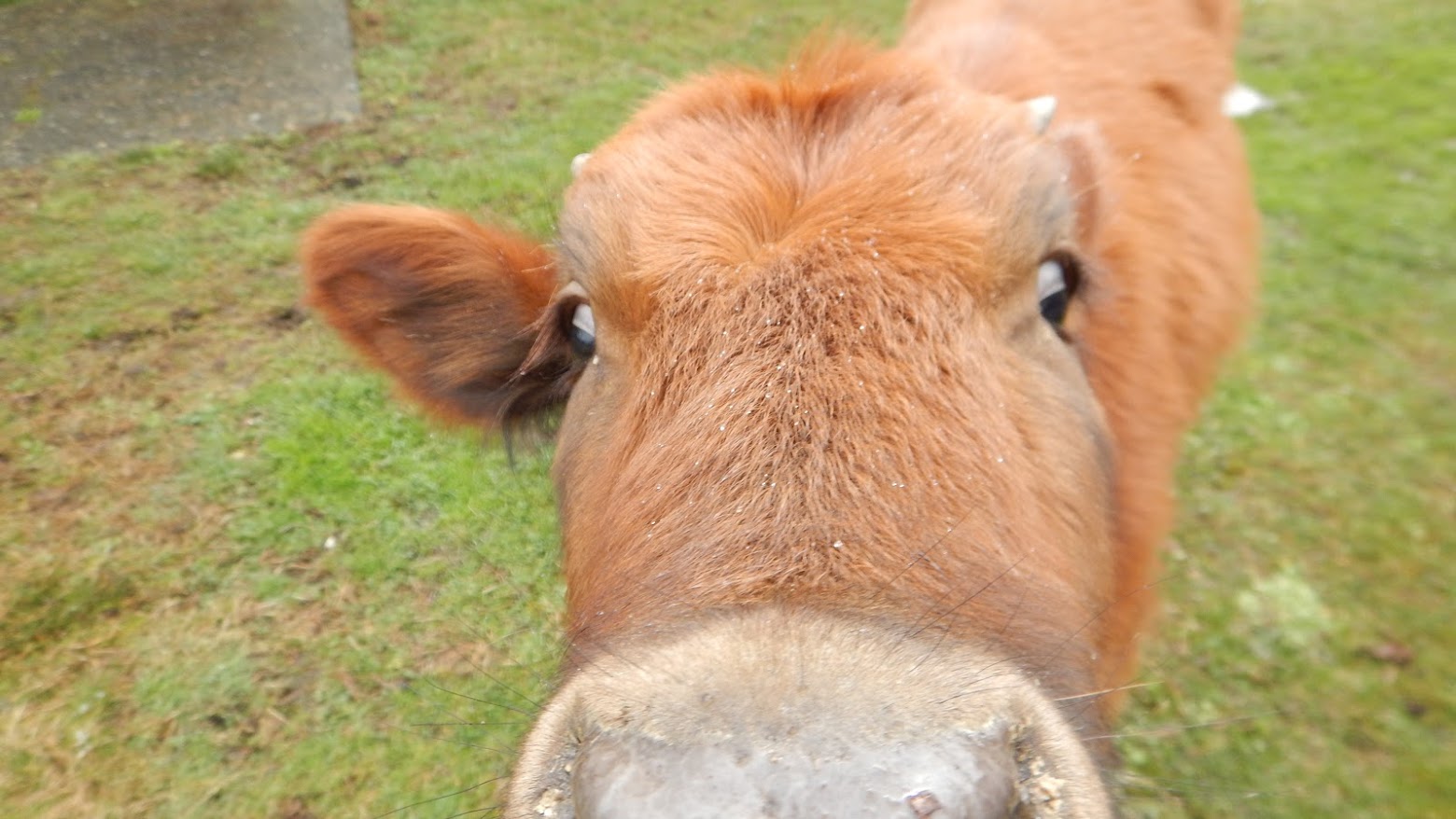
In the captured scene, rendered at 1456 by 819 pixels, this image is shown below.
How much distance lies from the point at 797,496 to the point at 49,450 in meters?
5.64

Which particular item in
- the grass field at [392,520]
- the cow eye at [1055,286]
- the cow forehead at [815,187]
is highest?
the cow forehead at [815,187]

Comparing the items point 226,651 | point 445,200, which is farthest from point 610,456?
point 445,200

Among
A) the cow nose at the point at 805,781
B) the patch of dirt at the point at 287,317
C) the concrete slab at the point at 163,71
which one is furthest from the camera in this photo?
the concrete slab at the point at 163,71

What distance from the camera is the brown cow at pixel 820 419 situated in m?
1.14

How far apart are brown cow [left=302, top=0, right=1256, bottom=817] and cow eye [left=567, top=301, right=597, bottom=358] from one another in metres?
0.06

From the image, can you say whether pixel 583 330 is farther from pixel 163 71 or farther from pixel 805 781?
pixel 163 71

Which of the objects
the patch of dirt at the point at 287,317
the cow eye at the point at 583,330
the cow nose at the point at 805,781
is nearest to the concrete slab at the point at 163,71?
the patch of dirt at the point at 287,317

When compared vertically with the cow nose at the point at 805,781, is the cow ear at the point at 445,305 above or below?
below

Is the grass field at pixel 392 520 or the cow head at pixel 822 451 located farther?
the grass field at pixel 392 520

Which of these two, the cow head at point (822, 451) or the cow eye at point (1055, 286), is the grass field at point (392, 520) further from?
the cow eye at point (1055, 286)

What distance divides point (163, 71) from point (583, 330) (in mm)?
8896

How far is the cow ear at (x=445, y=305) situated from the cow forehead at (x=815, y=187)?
53 cm

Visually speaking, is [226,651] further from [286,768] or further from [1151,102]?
[1151,102]

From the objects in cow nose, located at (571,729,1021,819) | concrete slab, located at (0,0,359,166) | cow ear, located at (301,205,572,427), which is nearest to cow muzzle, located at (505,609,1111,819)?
cow nose, located at (571,729,1021,819)
